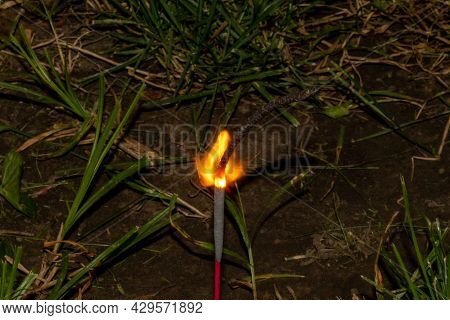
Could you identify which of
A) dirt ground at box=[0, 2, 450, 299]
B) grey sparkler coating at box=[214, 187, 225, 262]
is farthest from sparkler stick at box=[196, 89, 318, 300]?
dirt ground at box=[0, 2, 450, 299]

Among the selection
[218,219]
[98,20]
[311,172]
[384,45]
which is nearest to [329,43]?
[384,45]

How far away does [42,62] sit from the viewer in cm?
252

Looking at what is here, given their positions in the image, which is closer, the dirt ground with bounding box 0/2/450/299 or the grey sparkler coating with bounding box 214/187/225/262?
the grey sparkler coating with bounding box 214/187/225/262

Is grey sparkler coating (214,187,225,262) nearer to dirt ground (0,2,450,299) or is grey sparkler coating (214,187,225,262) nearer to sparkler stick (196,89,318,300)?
sparkler stick (196,89,318,300)

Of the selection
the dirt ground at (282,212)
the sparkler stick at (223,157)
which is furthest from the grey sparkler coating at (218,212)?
the dirt ground at (282,212)

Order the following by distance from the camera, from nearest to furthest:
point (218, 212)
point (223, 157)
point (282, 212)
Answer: point (223, 157)
point (218, 212)
point (282, 212)

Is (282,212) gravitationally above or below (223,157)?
above

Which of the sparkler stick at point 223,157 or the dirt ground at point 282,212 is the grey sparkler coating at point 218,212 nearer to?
the sparkler stick at point 223,157

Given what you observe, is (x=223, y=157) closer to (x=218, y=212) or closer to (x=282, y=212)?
(x=218, y=212)

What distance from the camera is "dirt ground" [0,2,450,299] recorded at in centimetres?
194

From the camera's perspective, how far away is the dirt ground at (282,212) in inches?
76.3

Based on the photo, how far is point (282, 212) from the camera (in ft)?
6.79

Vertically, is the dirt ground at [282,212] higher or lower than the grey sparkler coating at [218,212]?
higher

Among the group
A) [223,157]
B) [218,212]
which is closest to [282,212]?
[218,212]
